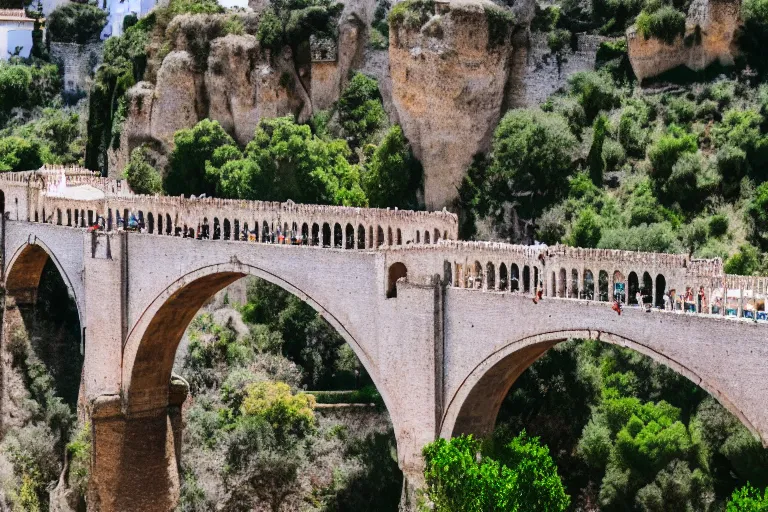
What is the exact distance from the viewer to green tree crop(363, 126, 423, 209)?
47875 mm

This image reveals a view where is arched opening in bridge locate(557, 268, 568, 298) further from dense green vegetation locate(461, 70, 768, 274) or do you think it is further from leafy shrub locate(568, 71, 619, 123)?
leafy shrub locate(568, 71, 619, 123)

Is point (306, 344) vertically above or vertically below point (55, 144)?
below

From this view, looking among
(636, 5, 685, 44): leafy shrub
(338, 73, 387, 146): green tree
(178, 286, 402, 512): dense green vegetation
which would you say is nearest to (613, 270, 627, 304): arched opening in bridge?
(178, 286, 402, 512): dense green vegetation

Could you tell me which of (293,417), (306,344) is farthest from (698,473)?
(306,344)

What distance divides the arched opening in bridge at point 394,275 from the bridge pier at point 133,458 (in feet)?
39.5

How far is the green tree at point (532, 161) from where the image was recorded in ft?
146

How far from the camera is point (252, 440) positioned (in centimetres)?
4128

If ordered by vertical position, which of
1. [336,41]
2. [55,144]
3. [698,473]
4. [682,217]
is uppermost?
[336,41]

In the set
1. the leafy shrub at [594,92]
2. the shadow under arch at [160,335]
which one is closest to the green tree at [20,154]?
the shadow under arch at [160,335]

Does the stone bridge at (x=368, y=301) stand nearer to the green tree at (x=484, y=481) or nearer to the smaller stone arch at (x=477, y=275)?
the smaller stone arch at (x=477, y=275)

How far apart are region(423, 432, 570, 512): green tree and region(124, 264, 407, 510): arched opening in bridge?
5906 mm

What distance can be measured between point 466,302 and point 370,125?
2293 cm

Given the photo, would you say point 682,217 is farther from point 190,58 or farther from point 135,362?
point 190,58

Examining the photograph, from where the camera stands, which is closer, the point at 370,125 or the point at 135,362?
the point at 135,362
